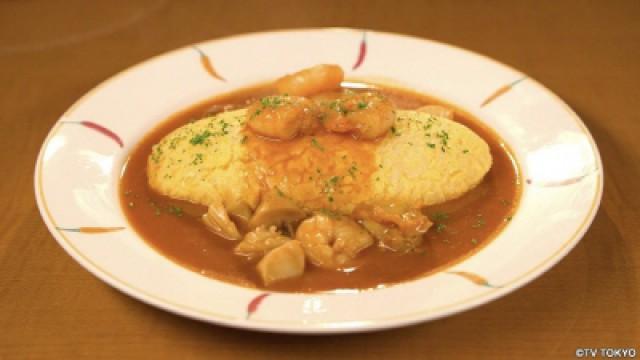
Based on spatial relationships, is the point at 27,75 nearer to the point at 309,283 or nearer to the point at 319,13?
the point at 319,13

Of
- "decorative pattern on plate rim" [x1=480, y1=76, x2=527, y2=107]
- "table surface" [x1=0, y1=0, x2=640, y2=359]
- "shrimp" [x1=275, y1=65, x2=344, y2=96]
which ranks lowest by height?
"table surface" [x1=0, y1=0, x2=640, y2=359]

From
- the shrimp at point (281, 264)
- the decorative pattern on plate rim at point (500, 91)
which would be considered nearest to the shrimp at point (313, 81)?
the decorative pattern on plate rim at point (500, 91)

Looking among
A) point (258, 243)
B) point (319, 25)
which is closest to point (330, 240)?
point (258, 243)

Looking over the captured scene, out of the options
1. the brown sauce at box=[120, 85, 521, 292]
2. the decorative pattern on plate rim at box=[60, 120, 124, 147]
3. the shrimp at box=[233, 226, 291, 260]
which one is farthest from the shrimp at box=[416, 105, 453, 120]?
the decorative pattern on plate rim at box=[60, 120, 124, 147]

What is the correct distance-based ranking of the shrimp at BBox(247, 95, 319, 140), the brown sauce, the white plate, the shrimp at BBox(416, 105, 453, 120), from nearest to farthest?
the white plate → the brown sauce → the shrimp at BBox(247, 95, 319, 140) → the shrimp at BBox(416, 105, 453, 120)

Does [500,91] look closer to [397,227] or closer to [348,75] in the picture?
[348,75]

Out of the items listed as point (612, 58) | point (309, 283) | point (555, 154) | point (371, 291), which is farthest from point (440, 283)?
point (612, 58)
